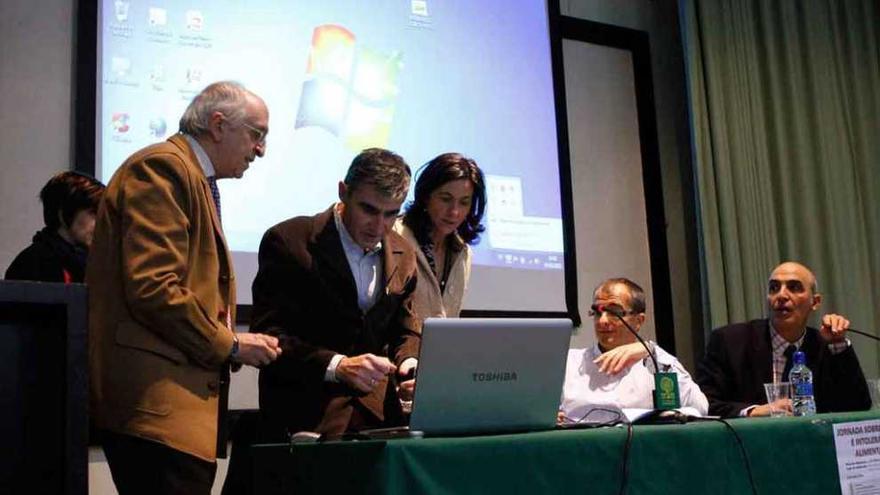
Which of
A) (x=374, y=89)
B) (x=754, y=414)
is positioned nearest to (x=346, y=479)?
(x=754, y=414)

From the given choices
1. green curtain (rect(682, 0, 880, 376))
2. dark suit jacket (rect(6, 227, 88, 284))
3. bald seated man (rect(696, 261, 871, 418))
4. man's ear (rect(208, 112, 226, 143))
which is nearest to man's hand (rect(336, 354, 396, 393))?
man's ear (rect(208, 112, 226, 143))

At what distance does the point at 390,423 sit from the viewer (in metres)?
2.34

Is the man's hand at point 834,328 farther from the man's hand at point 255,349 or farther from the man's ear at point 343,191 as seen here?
the man's hand at point 255,349

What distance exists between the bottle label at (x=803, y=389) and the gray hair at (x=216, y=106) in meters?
1.47

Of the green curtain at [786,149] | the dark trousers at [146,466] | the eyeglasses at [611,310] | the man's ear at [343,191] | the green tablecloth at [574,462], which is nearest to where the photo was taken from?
the green tablecloth at [574,462]

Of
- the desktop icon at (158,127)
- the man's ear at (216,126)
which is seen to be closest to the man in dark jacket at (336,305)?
the man's ear at (216,126)

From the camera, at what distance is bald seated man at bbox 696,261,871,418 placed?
333cm

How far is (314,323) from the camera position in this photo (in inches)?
89.5

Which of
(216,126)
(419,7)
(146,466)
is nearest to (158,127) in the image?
(419,7)

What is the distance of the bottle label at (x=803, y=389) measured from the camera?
8.54ft

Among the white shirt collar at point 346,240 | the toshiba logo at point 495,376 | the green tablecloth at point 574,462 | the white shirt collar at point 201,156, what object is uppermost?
the white shirt collar at point 201,156

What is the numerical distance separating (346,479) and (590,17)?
3.34 m

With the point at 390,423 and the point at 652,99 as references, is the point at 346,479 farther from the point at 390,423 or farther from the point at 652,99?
the point at 652,99

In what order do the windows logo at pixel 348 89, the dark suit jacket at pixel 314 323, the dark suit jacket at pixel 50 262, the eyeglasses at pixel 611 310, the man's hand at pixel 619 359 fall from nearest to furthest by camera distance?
the dark suit jacket at pixel 314 323 → the dark suit jacket at pixel 50 262 → the man's hand at pixel 619 359 → the eyeglasses at pixel 611 310 → the windows logo at pixel 348 89
